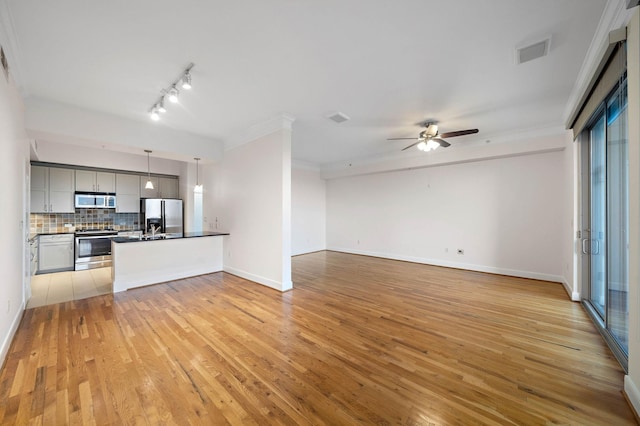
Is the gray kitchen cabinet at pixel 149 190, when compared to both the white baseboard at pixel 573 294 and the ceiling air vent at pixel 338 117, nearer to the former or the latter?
the ceiling air vent at pixel 338 117

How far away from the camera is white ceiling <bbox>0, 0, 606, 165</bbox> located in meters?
1.96

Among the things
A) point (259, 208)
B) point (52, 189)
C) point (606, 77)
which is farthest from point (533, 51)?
point (52, 189)

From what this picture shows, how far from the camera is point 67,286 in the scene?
4.48 m

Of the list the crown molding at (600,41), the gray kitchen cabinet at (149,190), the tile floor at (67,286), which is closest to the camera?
the crown molding at (600,41)

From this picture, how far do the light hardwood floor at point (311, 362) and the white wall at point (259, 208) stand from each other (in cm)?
74

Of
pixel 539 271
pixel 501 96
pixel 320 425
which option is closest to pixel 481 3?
pixel 501 96

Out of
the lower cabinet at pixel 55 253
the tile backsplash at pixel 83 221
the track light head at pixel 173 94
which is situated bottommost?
the lower cabinet at pixel 55 253

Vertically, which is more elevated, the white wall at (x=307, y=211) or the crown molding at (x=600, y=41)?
the crown molding at (x=600, y=41)

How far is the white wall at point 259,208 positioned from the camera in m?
4.18

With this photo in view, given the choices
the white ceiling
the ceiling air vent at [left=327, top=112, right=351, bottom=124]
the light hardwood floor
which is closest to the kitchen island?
the light hardwood floor

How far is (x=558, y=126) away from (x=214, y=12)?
563 cm

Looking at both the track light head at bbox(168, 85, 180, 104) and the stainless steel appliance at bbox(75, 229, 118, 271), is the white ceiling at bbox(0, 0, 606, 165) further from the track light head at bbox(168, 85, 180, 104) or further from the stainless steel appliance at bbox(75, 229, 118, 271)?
the stainless steel appliance at bbox(75, 229, 118, 271)

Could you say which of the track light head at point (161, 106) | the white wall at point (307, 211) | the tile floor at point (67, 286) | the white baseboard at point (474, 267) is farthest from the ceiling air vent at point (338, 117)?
the tile floor at point (67, 286)

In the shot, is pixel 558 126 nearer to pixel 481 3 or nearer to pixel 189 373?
pixel 481 3
